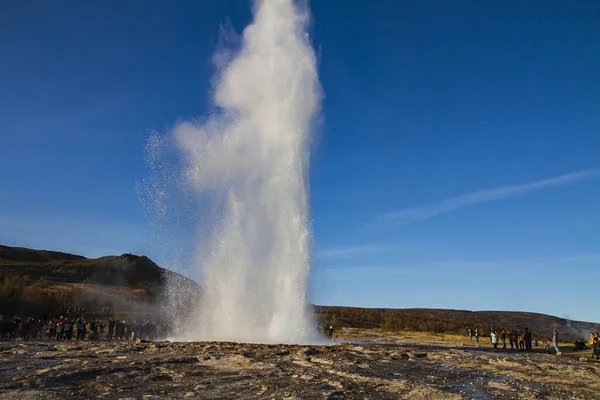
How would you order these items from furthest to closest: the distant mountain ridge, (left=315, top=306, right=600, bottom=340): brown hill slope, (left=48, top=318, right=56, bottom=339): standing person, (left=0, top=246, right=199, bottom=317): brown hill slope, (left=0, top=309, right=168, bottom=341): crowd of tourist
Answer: (left=315, top=306, right=600, bottom=340): brown hill slope
the distant mountain ridge
(left=0, top=246, right=199, bottom=317): brown hill slope
(left=48, top=318, right=56, bottom=339): standing person
(left=0, top=309, right=168, bottom=341): crowd of tourist

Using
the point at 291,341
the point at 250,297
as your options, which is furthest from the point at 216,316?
the point at 291,341

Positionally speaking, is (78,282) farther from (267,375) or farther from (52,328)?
(267,375)

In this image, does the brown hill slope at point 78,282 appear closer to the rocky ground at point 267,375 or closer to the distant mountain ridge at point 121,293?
the distant mountain ridge at point 121,293

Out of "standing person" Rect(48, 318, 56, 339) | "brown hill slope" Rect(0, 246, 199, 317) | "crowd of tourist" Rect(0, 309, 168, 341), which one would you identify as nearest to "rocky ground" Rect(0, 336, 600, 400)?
"crowd of tourist" Rect(0, 309, 168, 341)

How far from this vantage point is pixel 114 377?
11.1 m

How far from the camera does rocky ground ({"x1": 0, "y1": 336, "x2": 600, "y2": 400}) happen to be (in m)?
9.51

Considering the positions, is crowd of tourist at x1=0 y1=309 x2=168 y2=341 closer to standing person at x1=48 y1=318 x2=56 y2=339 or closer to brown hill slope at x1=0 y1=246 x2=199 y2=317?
standing person at x1=48 y1=318 x2=56 y2=339

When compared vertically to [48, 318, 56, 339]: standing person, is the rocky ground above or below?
above

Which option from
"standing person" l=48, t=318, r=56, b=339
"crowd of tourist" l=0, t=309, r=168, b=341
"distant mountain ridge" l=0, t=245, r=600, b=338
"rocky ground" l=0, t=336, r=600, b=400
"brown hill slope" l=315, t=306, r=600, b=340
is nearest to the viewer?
"rocky ground" l=0, t=336, r=600, b=400

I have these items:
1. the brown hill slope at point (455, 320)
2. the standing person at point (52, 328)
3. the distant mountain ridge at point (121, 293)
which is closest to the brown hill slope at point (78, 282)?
the distant mountain ridge at point (121, 293)

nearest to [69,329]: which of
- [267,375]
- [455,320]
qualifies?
[267,375]

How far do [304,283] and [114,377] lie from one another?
13.0 metres

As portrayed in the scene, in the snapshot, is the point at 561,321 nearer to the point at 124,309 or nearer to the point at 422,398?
the point at 124,309

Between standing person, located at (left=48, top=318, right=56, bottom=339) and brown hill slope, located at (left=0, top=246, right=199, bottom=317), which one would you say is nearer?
standing person, located at (left=48, top=318, right=56, bottom=339)
